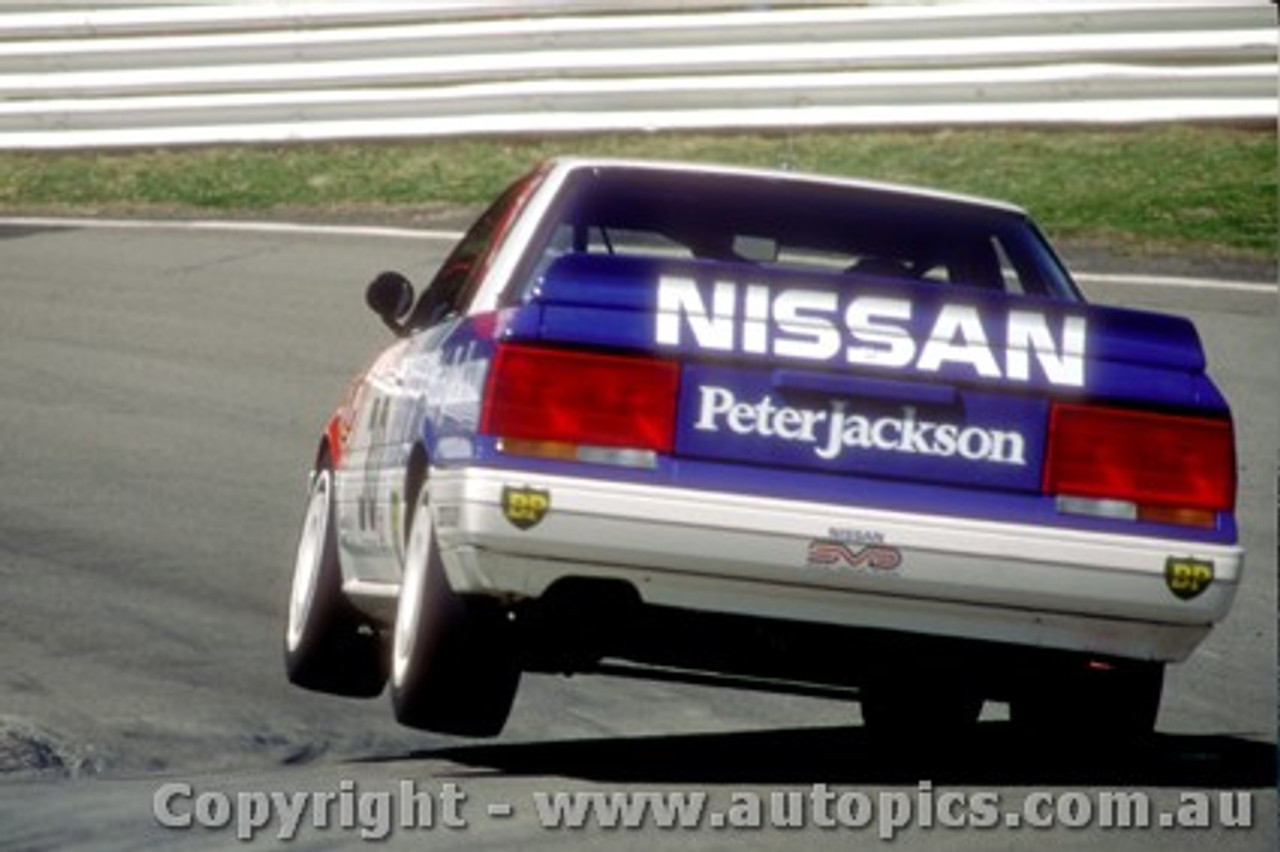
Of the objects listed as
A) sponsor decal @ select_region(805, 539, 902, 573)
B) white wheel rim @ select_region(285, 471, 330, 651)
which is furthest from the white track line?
sponsor decal @ select_region(805, 539, 902, 573)

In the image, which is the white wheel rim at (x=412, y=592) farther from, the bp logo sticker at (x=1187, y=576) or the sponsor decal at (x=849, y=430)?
the bp logo sticker at (x=1187, y=576)

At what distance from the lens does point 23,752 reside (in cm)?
876

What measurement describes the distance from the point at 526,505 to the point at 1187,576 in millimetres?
1456

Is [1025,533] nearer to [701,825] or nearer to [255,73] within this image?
[701,825]

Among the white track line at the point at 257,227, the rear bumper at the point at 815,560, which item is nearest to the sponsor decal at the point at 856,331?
the rear bumper at the point at 815,560

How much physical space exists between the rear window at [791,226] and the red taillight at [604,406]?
1.04 metres

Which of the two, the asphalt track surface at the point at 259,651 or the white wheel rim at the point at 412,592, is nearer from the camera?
the asphalt track surface at the point at 259,651

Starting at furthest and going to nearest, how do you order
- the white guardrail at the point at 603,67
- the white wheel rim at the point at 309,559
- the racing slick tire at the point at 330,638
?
the white guardrail at the point at 603,67 → the white wheel rim at the point at 309,559 → the racing slick tire at the point at 330,638

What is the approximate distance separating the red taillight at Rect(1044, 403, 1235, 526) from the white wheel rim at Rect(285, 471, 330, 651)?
2646 millimetres

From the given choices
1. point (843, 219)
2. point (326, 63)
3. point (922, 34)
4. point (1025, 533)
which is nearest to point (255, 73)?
point (326, 63)

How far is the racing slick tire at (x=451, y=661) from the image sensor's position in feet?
26.4

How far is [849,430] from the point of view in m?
7.87

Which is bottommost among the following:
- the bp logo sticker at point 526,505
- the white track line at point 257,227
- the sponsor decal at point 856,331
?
the white track line at point 257,227

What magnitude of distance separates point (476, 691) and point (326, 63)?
45.2 ft
